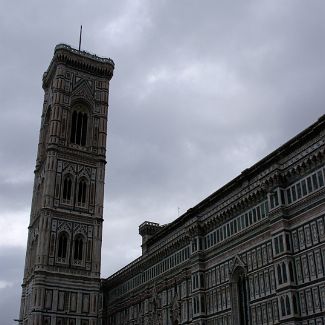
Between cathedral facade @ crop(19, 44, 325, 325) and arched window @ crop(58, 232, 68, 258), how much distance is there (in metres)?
0.17

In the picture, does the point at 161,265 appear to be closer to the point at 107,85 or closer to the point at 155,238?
the point at 155,238

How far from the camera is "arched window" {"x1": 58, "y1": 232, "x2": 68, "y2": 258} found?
277 ft

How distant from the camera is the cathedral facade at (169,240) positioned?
48.7m

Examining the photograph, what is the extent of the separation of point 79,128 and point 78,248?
22.1 meters

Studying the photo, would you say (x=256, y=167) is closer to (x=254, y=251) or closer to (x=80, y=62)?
(x=254, y=251)

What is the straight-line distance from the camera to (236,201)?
193 ft

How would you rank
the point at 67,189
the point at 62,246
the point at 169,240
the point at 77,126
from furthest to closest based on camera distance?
the point at 77,126 → the point at 67,189 → the point at 62,246 → the point at 169,240

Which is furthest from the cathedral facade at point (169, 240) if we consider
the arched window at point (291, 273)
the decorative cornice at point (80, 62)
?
the decorative cornice at point (80, 62)

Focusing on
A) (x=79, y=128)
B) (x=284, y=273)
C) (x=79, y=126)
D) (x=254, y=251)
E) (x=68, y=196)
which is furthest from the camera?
(x=79, y=126)

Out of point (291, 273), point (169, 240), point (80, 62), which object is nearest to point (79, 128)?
point (80, 62)

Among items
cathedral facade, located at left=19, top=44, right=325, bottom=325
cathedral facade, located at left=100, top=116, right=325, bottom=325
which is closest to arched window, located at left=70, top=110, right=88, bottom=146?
cathedral facade, located at left=19, top=44, right=325, bottom=325

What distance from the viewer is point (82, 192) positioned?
9056cm

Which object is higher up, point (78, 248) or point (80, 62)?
point (80, 62)

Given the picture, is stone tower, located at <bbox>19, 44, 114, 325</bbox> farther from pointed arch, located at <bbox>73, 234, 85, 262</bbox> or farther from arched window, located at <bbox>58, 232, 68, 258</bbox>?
pointed arch, located at <bbox>73, 234, 85, 262</bbox>
